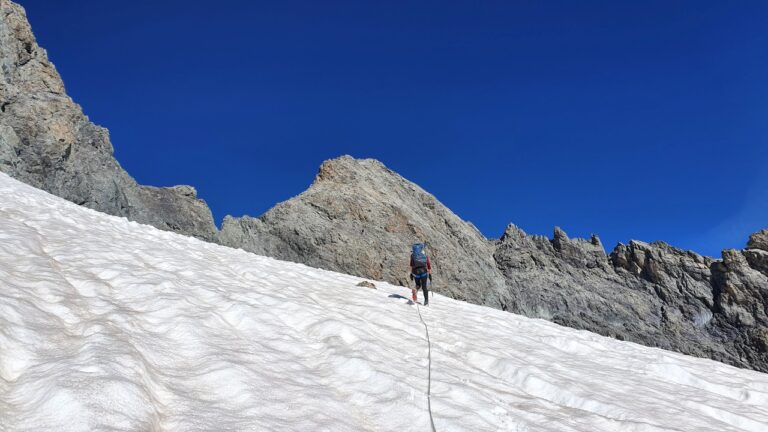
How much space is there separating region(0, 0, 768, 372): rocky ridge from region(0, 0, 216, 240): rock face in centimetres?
11

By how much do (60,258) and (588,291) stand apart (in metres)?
48.7

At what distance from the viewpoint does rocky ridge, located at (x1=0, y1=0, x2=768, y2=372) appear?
3547cm

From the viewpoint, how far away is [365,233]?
37.8 m

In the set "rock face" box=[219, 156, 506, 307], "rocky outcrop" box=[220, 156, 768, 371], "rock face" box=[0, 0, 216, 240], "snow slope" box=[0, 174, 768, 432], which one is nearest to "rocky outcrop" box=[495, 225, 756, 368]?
"rocky outcrop" box=[220, 156, 768, 371]

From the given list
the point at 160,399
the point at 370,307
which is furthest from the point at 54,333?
the point at 370,307

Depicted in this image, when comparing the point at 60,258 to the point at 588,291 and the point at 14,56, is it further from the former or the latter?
the point at 588,291

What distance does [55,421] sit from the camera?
3922mm

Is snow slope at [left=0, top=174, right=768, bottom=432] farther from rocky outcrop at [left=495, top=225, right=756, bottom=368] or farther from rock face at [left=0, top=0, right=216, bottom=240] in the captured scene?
rocky outcrop at [left=495, top=225, right=756, bottom=368]

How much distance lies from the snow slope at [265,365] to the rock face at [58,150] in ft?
77.7

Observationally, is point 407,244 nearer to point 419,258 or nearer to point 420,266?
point 420,266

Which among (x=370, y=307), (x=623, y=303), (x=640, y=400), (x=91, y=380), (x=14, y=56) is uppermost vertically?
(x=14, y=56)

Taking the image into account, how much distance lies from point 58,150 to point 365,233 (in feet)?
82.0

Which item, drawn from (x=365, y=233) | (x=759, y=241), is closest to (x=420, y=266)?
(x=365, y=233)

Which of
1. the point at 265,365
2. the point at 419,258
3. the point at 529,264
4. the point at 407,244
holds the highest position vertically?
the point at 529,264
